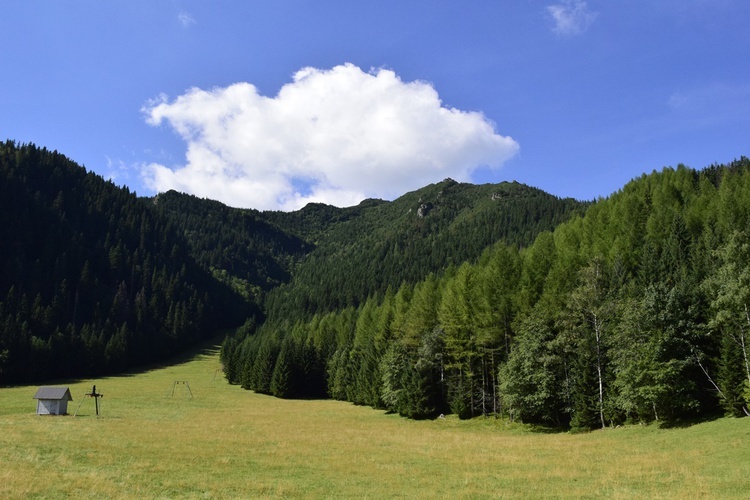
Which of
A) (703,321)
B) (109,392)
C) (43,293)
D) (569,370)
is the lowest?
(109,392)

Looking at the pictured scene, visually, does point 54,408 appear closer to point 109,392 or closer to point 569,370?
point 109,392

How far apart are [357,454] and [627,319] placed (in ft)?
94.7

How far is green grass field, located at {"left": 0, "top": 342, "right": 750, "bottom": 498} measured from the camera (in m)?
23.5

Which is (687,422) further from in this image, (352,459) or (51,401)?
(51,401)

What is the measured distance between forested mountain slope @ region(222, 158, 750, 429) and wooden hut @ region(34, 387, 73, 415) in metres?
41.7

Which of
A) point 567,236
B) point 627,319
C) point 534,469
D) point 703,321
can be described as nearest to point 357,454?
point 534,469

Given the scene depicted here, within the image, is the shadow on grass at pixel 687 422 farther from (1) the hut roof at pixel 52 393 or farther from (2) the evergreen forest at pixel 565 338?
(1) the hut roof at pixel 52 393

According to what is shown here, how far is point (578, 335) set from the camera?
52.4 meters

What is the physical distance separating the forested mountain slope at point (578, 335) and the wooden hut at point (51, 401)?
137 feet

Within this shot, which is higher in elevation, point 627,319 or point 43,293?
point 43,293

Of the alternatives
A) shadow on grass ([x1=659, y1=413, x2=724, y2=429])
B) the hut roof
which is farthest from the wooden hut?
shadow on grass ([x1=659, y1=413, x2=724, y2=429])

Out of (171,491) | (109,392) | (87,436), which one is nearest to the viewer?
(171,491)

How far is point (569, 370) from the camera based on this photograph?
52.2 m

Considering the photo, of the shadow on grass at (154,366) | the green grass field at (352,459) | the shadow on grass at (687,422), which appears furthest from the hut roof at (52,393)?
the shadow on grass at (687,422)
